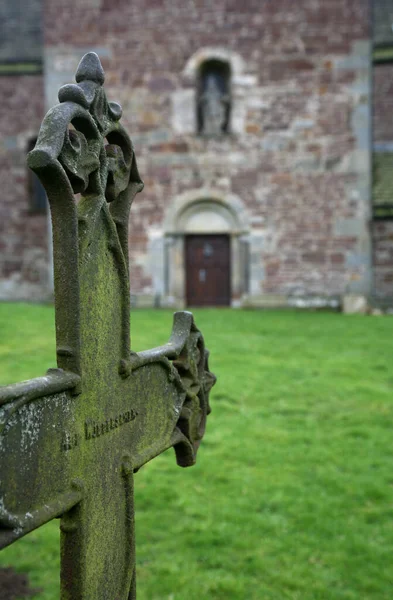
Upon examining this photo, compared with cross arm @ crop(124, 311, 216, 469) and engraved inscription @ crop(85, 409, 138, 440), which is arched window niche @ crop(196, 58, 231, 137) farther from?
engraved inscription @ crop(85, 409, 138, 440)

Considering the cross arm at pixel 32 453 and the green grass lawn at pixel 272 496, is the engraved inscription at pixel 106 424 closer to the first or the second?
the cross arm at pixel 32 453

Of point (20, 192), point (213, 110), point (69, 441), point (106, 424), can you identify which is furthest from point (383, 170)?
point (69, 441)

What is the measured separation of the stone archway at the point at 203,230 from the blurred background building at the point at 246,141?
3 centimetres

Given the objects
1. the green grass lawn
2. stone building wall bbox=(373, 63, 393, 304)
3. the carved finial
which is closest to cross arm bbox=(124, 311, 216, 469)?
the carved finial

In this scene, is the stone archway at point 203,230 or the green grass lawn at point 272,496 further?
the stone archway at point 203,230

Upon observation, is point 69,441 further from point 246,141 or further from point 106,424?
point 246,141

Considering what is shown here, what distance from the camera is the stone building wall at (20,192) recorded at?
17.3 meters

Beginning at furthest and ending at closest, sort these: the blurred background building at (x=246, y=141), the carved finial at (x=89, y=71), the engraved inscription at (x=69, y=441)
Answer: the blurred background building at (x=246, y=141), the carved finial at (x=89, y=71), the engraved inscription at (x=69, y=441)

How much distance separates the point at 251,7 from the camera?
583 inches

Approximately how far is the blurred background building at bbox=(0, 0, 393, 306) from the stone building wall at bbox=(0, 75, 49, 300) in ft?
6.70

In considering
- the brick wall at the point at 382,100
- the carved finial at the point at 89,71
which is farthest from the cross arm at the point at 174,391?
the brick wall at the point at 382,100

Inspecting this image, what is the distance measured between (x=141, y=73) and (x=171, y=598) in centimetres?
1355

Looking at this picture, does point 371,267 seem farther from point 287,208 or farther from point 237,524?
point 237,524

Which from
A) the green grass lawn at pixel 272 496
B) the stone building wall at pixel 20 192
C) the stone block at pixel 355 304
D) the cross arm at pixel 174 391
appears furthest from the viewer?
the stone building wall at pixel 20 192
